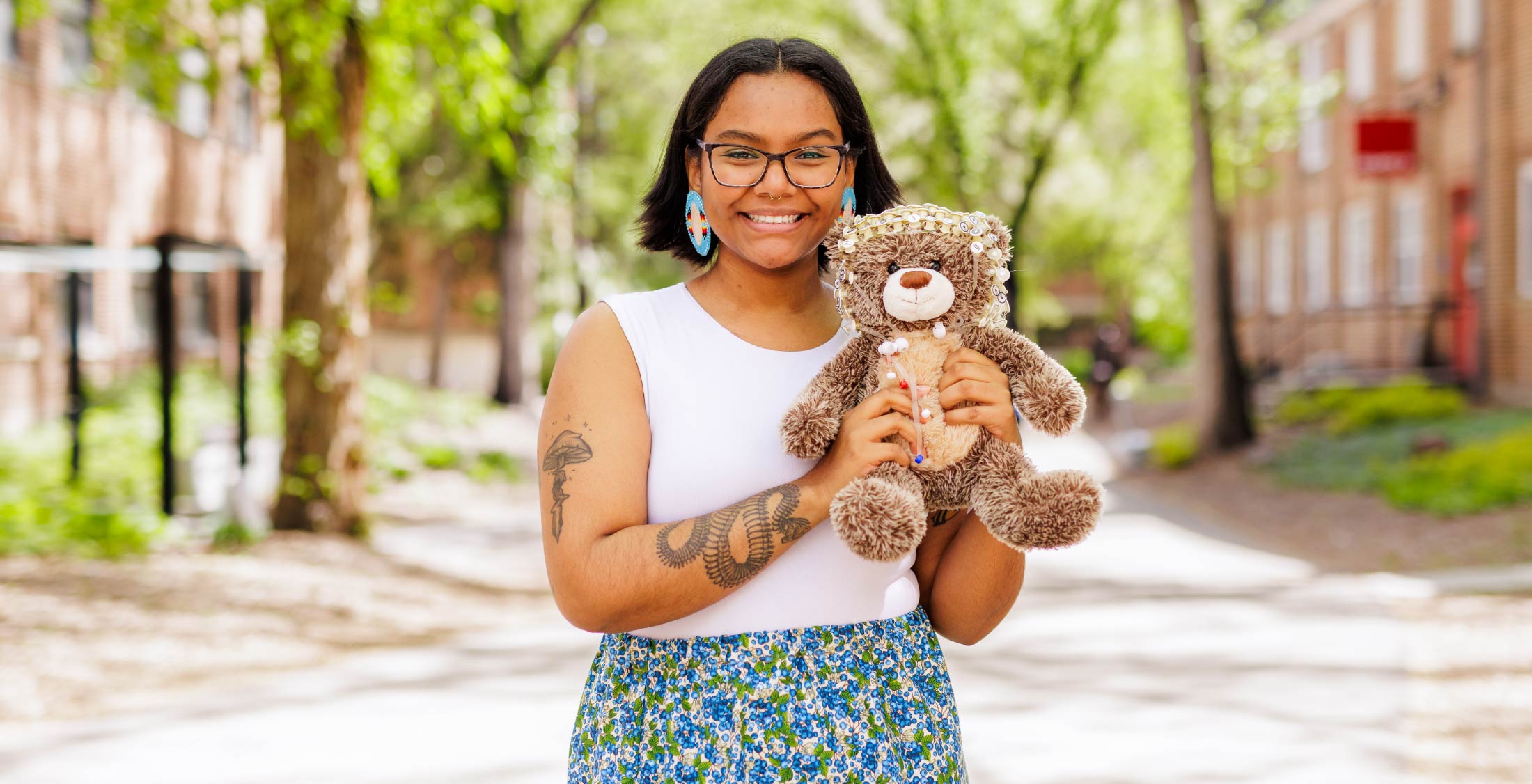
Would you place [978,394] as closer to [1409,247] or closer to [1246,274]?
Result: [1409,247]

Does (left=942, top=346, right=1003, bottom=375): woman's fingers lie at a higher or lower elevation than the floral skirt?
higher

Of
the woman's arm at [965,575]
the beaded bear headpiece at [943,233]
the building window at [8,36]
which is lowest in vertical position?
the woman's arm at [965,575]

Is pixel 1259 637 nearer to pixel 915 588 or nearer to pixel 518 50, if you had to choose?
pixel 915 588

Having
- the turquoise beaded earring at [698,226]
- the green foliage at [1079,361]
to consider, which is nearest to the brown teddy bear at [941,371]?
the turquoise beaded earring at [698,226]

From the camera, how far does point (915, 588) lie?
7.35ft

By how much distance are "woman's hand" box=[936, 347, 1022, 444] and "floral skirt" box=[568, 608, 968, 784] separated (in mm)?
378

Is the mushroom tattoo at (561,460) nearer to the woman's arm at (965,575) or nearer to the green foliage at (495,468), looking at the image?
the woman's arm at (965,575)

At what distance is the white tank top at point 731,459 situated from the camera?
2070 mm

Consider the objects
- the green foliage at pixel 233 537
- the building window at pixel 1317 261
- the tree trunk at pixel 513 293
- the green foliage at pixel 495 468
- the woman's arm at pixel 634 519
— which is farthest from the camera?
the building window at pixel 1317 261

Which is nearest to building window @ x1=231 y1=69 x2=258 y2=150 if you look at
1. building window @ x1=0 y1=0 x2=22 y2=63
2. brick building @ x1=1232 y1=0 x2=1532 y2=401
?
building window @ x1=0 y1=0 x2=22 y2=63

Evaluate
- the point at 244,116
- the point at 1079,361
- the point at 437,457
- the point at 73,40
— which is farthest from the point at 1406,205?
the point at 73,40

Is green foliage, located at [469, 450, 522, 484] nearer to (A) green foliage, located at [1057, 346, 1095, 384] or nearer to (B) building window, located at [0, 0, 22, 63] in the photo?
(B) building window, located at [0, 0, 22, 63]

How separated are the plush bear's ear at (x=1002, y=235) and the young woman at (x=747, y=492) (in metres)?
0.19

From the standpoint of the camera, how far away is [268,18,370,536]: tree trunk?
9.88 m
